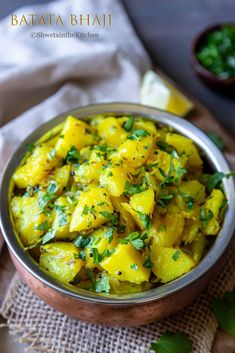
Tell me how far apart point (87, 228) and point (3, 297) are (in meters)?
0.73

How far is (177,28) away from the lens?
4.07 meters

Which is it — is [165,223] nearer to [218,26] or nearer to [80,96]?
[80,96]

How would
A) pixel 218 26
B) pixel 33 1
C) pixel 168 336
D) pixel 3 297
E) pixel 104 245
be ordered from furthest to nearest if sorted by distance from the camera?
1. pixel 33 1
2. pixel 218 26
3. pixel 3 297
4. pixel 168 336
5. pixel 104 245

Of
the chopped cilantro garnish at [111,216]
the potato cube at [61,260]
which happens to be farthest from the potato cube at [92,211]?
the potato cube at [61,260]

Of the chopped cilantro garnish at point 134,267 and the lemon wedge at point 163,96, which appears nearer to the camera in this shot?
the chopped cilantro garnish at point 134,267

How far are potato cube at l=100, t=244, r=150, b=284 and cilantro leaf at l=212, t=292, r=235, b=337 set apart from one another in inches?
22.1

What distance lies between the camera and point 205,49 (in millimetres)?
3809

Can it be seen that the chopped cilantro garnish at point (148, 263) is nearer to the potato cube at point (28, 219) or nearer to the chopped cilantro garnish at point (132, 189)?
the chopped cilantro garnish at point (132, 189)

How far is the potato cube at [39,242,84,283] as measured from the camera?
2420 millimetres

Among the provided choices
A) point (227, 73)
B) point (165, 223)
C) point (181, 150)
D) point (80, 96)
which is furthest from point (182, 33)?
point (165, 223)

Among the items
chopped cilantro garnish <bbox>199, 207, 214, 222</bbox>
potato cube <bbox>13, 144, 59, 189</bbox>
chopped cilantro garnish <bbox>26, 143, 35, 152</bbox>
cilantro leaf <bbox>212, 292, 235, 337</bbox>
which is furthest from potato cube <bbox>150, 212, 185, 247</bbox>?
chopped cilantro garnish <bbox>26, 143, 35, 152</bbox>

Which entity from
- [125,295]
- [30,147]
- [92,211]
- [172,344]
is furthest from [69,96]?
[172,344]

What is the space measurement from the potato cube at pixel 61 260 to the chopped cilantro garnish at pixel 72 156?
16.5 inches

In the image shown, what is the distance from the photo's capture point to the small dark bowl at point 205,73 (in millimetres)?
3613
